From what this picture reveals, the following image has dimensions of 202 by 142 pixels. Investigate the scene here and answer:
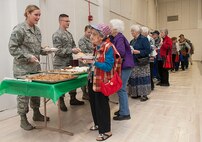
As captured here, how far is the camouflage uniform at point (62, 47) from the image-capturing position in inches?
131

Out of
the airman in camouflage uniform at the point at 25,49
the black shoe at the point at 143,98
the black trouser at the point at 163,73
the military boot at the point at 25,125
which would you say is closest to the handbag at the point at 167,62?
the black trouser at the point at 163,73

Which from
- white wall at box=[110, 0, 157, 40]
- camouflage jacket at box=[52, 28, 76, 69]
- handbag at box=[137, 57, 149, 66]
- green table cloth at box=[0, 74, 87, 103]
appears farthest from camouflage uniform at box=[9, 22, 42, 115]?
white wall at box=[110, 0, 157, 40]

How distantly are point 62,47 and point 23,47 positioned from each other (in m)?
0.80

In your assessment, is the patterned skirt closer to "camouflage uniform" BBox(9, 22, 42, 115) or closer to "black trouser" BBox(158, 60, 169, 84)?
"black trouser" BBox(158, 60, 169, 84)

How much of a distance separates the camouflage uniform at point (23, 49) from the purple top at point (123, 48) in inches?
38.6

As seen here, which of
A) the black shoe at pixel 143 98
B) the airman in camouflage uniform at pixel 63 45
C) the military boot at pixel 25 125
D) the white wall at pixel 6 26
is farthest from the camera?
the black shoe at pixel 143 98

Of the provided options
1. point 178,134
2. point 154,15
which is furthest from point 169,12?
point 178,134

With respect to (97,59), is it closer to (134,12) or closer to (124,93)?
(124,93)

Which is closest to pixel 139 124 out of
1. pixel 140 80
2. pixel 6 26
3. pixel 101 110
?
pixel 101 110

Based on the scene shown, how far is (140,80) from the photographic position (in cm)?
404

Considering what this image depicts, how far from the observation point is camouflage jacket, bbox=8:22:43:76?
101 inches

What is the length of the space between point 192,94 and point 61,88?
10.7ft

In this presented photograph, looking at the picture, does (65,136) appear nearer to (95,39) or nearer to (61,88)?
(61,88)

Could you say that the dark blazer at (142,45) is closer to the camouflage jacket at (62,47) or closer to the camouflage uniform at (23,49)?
the camouflage jacket at (62,47)
